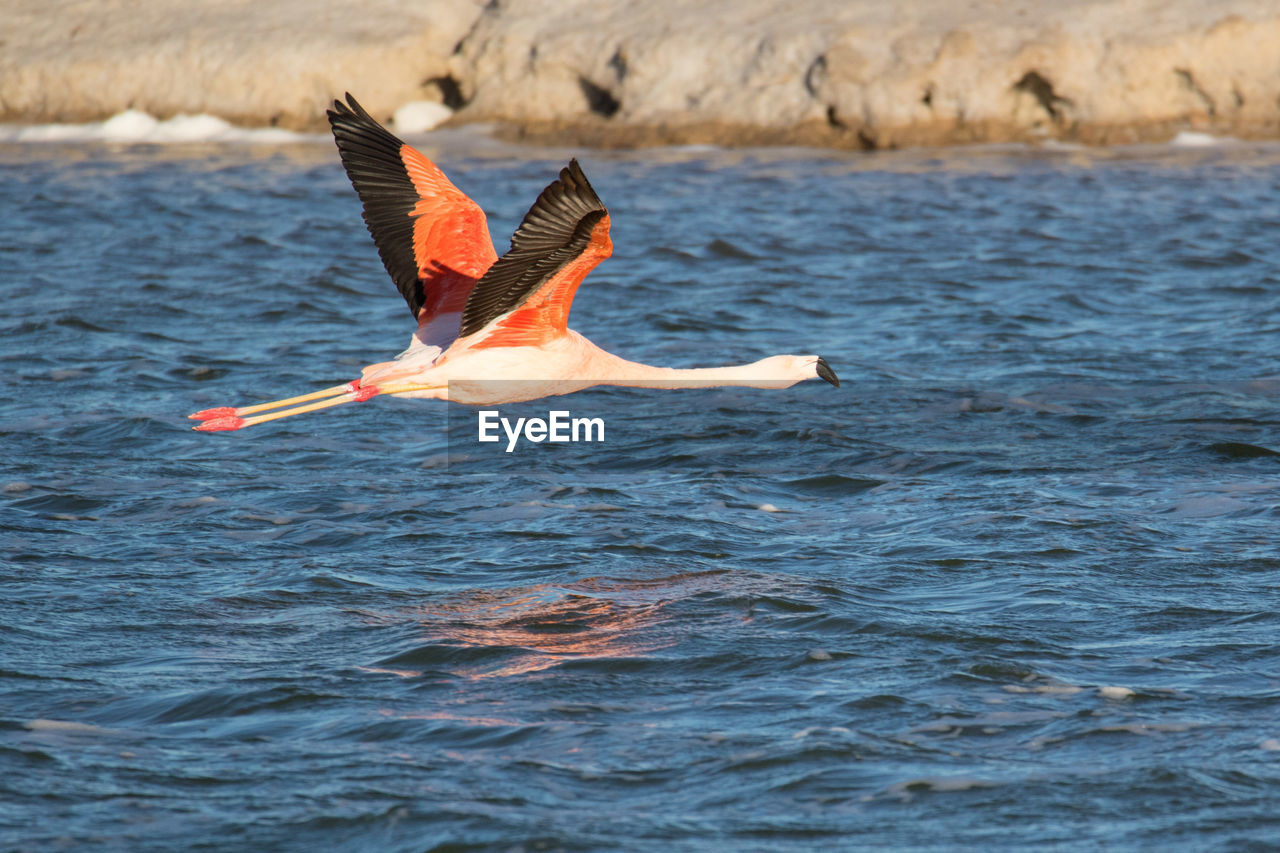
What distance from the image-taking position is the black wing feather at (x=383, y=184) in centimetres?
904

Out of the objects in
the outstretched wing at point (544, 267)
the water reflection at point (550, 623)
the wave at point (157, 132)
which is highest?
Answer: the wave at point (157, 132)

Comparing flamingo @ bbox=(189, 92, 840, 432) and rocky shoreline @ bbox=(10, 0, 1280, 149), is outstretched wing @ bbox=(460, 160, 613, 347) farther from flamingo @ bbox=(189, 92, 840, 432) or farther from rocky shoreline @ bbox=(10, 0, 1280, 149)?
rocky shoreline @ bbox=(10, 0, 1280, 149)

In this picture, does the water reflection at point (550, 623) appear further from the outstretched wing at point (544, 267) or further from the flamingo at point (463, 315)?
the outstretched wing at point (544, 267)

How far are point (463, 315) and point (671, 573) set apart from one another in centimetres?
174

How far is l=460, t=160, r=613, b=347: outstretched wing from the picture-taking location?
22.6ft

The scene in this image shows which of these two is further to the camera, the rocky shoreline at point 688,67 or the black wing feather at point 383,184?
the rocky shoreline at point 688,67

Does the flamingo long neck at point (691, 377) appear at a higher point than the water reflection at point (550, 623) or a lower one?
higher

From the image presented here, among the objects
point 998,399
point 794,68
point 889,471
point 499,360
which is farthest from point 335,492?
point 794,68

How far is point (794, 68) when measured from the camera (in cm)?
2409

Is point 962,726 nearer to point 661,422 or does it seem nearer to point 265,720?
point 265,720

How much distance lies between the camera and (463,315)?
8531mm

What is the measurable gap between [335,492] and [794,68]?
51.9ft

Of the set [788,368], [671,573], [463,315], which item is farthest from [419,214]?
[671,573]

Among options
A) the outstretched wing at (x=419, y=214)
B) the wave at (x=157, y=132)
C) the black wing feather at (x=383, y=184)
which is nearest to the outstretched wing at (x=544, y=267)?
the outstretched wing at (x=419, y=214)
